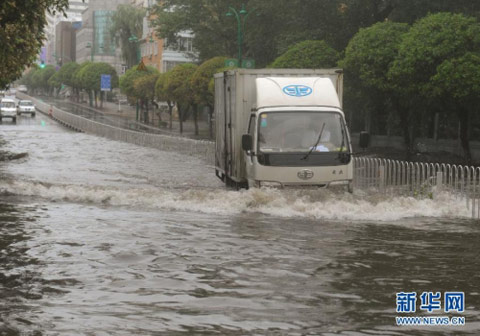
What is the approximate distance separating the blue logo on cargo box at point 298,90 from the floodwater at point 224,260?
214 centimetres

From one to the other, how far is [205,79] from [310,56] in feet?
55.6

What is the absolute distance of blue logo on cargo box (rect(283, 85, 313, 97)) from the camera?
1733cm

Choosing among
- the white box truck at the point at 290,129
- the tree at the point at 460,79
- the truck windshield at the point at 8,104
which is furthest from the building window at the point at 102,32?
the white box truck at the point at 290,129

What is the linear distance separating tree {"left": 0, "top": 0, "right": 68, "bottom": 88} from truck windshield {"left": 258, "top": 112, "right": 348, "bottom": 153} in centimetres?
561

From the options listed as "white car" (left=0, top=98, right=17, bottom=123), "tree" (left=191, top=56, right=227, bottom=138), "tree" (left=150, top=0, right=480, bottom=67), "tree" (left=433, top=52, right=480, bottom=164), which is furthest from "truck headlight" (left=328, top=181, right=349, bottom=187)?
"white car" (left=0, top=98, right=17, bottom=123)

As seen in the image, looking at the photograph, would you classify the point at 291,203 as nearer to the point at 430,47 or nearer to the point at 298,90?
the point at 298,90

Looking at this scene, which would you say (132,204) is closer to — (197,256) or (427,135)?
(197,256)

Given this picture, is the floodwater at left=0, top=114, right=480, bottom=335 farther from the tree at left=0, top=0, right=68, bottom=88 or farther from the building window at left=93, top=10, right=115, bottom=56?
the building window at left=93, top=10, right=115, bottom=56

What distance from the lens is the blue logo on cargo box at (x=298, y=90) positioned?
56.9ft

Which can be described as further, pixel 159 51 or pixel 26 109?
pixel 159 51

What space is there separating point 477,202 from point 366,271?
790 centimetres

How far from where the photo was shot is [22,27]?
73.1 ft

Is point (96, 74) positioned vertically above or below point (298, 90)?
above

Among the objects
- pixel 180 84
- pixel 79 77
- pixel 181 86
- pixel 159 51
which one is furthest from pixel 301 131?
pixel 79 77
